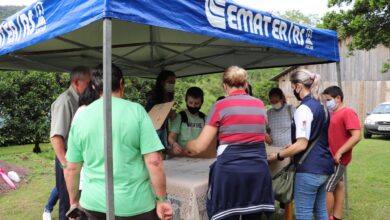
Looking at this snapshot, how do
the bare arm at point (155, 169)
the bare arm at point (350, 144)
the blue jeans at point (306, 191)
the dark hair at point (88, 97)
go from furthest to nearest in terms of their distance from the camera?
the bare arm at point (350, 144), the blue jeans at point (306, 191), the dark hair at point (88, 97), the bare arm at point (155, 169)

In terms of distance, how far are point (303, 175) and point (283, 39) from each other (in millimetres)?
1278

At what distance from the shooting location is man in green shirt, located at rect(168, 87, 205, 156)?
3.91m

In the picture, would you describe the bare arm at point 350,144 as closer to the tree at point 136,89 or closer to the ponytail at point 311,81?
the ponytail at point 311,81

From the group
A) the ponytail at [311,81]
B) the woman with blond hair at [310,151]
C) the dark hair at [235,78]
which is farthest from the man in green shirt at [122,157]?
the ponytail at [311,81]

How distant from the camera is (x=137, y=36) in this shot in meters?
4.63

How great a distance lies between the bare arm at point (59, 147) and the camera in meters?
3.17

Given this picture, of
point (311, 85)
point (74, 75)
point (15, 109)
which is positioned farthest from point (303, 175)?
point (15, 109)

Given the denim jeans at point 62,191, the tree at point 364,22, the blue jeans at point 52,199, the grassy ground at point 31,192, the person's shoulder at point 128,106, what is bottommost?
the grassy ground at point 31,192

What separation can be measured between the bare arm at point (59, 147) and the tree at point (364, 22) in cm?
913

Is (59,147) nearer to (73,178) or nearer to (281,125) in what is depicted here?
(73,178)

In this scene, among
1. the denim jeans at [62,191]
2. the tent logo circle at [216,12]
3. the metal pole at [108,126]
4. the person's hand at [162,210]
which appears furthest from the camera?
the denim jeans at [62,191]

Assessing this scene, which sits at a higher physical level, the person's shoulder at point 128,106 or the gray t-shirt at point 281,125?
the person's shoulder at point 128,106

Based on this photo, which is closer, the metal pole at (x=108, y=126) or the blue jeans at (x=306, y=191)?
the metal pole at (x=108, y=126)

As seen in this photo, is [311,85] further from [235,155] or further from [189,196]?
[189,196]
